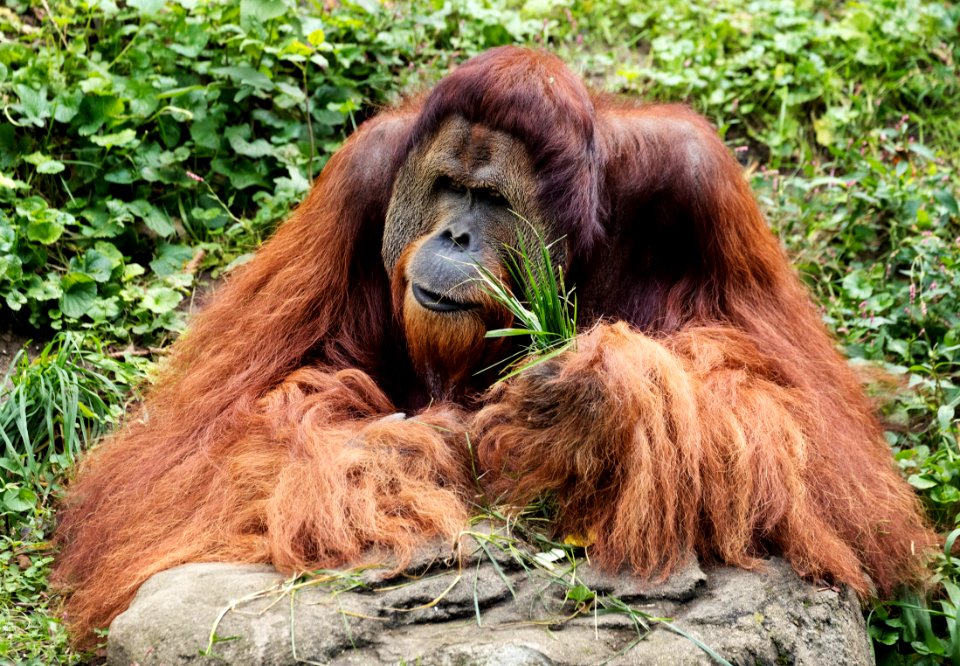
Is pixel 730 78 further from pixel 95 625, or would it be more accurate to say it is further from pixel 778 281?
pixel 95 625

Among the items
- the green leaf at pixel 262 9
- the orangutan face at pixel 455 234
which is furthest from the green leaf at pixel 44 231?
the orangutan face at pixel 455 234

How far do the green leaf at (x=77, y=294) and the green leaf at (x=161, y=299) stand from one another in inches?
7.7

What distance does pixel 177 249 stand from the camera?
4711 millimetres

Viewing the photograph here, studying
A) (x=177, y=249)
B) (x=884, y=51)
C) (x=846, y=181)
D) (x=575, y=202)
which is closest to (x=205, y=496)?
(x=575, y=202)

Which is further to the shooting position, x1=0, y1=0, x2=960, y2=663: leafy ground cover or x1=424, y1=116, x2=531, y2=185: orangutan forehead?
x1=0, y1=0, x2=960, y2=663: leafy ground cover

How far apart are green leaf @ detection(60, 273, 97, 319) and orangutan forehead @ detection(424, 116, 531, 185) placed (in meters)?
1.55

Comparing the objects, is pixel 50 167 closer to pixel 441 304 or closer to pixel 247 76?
pixel 247 76

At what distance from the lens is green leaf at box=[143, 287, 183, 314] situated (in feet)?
14.5

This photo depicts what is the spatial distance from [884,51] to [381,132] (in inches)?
110

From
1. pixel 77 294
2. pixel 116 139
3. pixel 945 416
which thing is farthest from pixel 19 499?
pixel 945 416

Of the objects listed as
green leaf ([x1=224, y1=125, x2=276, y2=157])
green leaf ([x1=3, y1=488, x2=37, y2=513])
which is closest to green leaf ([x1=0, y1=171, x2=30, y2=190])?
green leaf ([x1=224, y1=125, x2=276, y2=157])

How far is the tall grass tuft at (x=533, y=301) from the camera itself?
305 centimetres

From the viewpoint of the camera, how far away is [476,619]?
2.71 meters

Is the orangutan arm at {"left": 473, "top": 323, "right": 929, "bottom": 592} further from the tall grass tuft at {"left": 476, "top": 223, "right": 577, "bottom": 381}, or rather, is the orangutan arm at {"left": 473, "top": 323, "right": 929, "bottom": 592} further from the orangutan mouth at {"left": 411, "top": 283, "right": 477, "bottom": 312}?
the orangutan mouth at {"left": 411, "top": 283, "right": 477, "bottom": 312}
